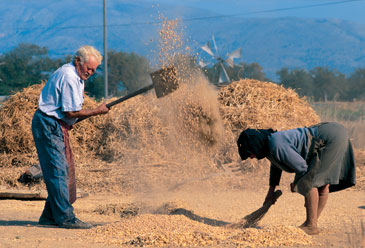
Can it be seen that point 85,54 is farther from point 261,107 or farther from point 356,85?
point 356,85

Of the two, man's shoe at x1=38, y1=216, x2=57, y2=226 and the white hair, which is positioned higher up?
the white hair

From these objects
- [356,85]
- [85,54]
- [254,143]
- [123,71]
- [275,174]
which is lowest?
[356,85]

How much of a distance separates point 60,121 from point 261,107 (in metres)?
4.85

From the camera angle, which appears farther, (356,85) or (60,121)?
(356,85)

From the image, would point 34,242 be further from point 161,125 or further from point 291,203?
point 161,125

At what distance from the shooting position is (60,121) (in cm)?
479

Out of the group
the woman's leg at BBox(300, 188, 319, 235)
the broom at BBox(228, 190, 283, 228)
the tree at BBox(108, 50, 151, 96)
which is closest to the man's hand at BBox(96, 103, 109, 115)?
the broom at BBox(228, 190, 283, 228)

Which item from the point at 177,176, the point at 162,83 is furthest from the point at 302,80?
the point at 162,83

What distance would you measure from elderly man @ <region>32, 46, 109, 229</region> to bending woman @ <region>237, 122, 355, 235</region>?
1622 mm

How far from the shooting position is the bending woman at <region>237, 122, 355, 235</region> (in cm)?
417

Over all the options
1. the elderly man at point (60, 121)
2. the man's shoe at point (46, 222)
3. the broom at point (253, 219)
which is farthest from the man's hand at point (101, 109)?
the broom at point (253, 219)

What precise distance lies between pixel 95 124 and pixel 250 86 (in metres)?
3.12

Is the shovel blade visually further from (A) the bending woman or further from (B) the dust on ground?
(A) the bending woman

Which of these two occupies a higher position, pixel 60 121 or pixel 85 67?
pixel 85 67
